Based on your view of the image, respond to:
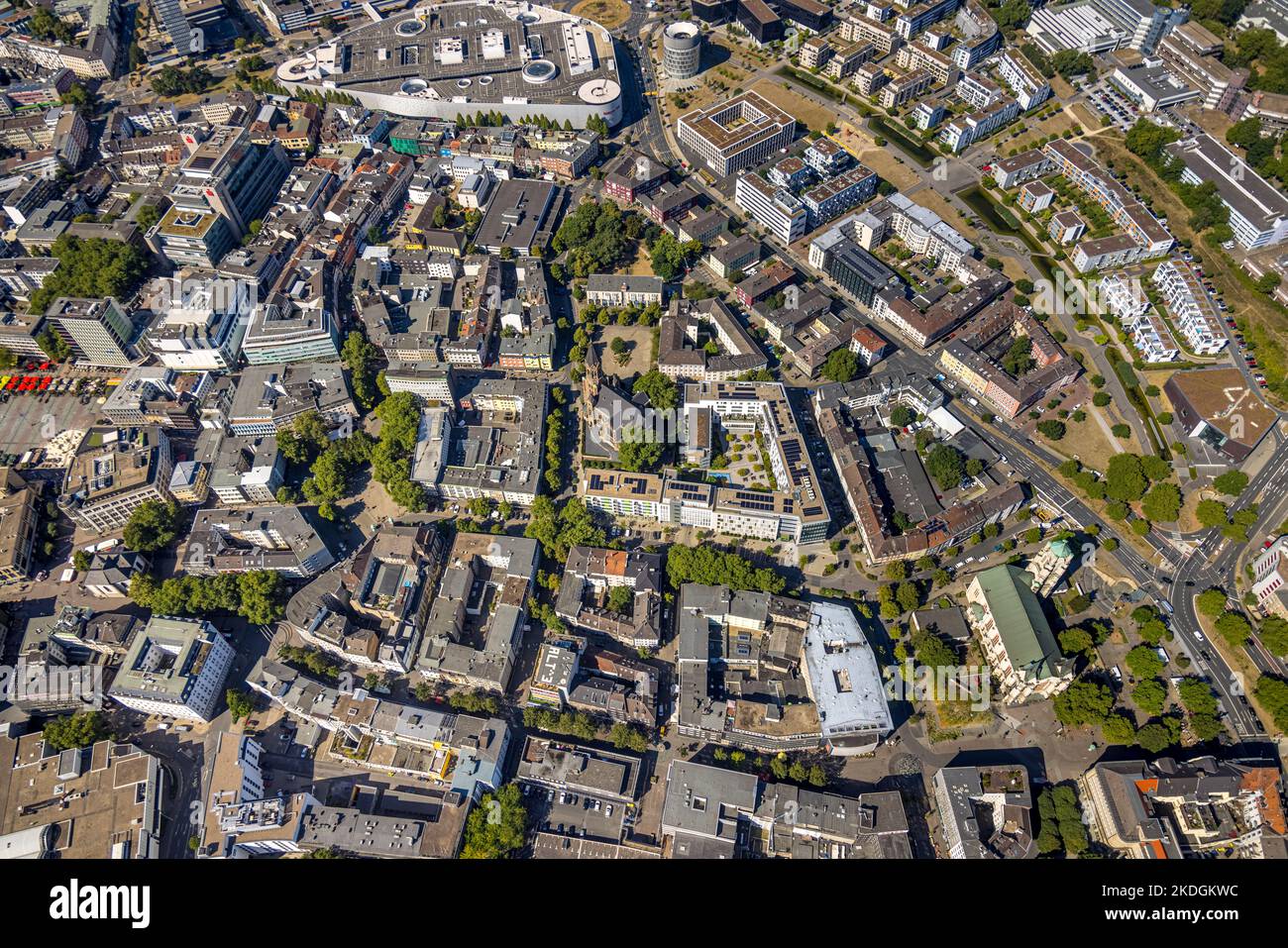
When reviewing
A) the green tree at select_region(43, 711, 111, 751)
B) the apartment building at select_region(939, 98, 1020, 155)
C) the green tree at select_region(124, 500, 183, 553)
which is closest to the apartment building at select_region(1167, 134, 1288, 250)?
the apartment building at select_region(939, 98, 1020, 155)

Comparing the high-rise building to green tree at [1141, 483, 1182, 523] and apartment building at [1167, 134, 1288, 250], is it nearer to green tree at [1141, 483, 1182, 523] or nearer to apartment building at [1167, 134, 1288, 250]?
green tree at [1141, 483, 1182, 523]

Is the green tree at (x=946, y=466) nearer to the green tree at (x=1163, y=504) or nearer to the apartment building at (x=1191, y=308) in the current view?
the green tree at (x=1163, y=504)

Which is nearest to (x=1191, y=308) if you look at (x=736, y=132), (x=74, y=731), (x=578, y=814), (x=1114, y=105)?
(x=1114, y=105)

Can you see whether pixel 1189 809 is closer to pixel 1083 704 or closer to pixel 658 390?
pixel 1083 704

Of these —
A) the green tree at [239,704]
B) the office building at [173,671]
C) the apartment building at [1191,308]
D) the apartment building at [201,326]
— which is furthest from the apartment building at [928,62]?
the green tree at [239,704]

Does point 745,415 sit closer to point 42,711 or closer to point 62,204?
point 42,711

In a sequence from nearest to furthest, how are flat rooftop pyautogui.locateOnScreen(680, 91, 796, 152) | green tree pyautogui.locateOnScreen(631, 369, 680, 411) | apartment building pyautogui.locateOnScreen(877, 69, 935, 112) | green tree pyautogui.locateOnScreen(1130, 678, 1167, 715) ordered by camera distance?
green tree pyautogui.locateOnScreen(1130, 678, 1167, 715), green tree pyautogui.locateOnScreen(631, 369, 680, 411), flat rooftop pyautogui.locateOnScreen(680, 91, 796, 152), apartment building pyautogui.locateOnScreen(877, 69, 935, 112)
